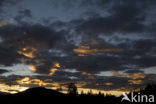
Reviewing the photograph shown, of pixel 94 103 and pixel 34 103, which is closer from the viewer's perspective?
pixel 34 103

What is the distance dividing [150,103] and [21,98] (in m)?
143

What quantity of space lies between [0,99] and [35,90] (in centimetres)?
2179

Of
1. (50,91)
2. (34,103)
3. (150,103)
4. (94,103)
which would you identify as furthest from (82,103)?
(150,103)

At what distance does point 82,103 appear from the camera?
544 feet

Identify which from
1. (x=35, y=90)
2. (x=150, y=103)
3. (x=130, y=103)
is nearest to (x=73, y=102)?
(x=35, y=90)

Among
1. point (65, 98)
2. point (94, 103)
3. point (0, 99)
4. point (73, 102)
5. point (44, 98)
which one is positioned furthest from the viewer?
point (94, 103)

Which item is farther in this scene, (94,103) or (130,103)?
(130,103)

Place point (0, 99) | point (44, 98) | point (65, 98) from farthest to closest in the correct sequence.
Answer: point (65, 98) → point (44, 98) → point (0, 99)

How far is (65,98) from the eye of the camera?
12900 centimetres

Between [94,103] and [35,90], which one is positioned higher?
[35,90]

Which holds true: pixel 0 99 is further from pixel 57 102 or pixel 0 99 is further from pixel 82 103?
pixel 82 103

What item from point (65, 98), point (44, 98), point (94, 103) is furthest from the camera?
point (94, 103)

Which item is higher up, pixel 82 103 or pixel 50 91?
pixel 50 91

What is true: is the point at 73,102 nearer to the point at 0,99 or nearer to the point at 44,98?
the point at 44,98
